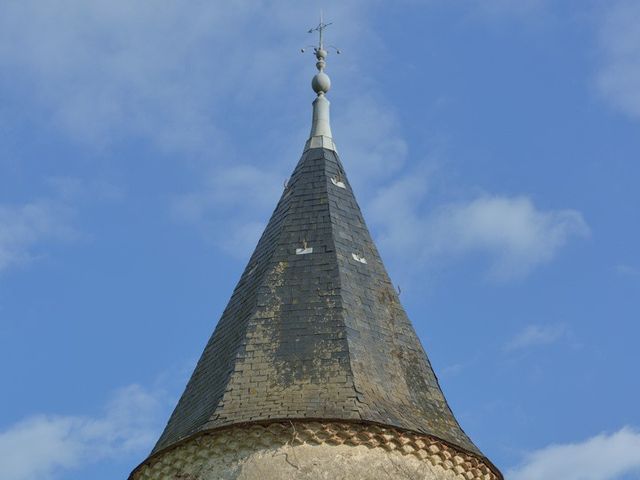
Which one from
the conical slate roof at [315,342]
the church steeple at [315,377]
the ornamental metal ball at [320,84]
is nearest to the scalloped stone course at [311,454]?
the church steeple at [315,377]

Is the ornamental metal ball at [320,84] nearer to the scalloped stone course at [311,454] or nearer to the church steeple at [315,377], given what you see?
the church steeple at [315,377]

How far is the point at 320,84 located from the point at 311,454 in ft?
25.7

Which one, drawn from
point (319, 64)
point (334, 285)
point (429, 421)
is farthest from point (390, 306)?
point (319, 64)

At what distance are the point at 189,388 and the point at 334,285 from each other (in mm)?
2515

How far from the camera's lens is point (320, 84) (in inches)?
920

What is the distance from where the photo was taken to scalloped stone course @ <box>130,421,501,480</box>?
57.2 ft

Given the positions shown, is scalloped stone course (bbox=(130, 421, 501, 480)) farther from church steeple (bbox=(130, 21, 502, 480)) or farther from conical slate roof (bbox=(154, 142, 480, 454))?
conical slate roof (bbox=(154, 142, 480, 454))

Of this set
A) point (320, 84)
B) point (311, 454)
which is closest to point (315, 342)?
point (311, 454)

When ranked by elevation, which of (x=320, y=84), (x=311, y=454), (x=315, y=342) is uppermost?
(x=320, y=84)

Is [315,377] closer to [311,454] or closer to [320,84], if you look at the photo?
[311,454]

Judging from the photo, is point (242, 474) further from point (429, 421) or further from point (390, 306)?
point (390, 306)

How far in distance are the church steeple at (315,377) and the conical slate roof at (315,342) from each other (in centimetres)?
2

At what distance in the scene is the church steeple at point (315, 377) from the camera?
17656mm

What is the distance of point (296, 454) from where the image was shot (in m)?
17.5
